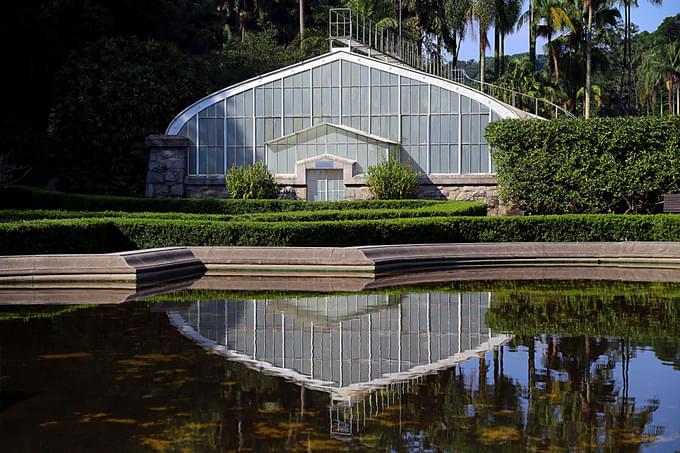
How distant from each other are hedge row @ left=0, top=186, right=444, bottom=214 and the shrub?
1.36 m

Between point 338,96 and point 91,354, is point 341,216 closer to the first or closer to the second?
point 338,96

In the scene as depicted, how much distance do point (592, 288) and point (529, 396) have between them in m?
7.65

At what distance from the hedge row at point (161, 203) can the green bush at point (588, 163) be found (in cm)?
321

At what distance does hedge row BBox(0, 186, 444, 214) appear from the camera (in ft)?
86.2

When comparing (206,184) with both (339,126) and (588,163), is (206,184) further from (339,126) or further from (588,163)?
(588,163)

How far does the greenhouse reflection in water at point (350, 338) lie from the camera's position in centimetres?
822

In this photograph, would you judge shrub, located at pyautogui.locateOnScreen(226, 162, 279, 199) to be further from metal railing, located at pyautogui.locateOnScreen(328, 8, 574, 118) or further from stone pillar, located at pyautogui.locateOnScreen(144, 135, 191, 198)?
metal railing, located at pyautogui.locateOnScreen(328, 8, 574, 118)

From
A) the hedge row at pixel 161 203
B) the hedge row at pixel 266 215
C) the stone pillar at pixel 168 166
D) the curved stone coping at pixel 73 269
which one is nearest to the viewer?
the curved stone coping at pixel 73 269

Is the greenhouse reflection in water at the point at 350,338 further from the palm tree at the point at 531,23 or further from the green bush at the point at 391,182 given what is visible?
the palm tree at the point at 531,23

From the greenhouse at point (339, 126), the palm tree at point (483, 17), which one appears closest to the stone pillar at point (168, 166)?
the greenhouse at point (339, 126)

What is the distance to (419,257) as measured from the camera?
712 inches

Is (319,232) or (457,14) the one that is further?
(457,14)

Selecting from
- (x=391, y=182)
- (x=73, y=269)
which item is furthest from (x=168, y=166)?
(x=73, y=269)

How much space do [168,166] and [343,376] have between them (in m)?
22.3
